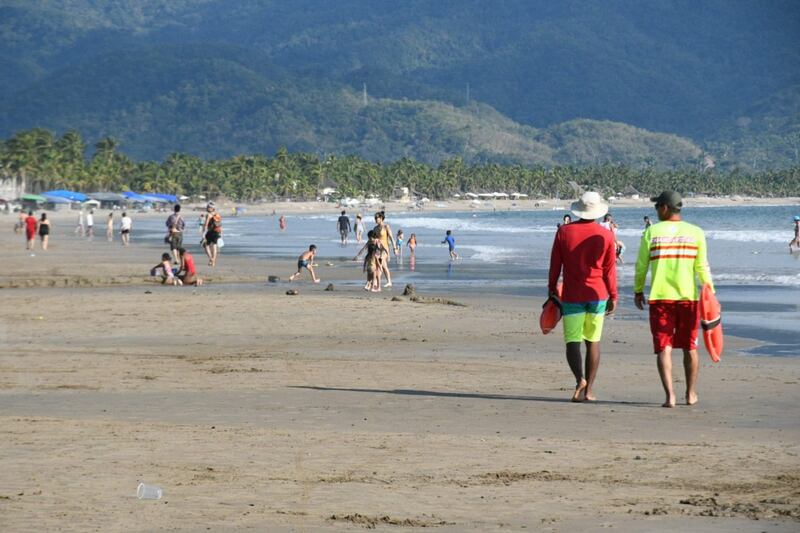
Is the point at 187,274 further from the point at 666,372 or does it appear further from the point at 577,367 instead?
the point at 666,372

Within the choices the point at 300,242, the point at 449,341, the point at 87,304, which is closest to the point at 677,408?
the point at 449,341

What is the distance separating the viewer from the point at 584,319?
1059 cm

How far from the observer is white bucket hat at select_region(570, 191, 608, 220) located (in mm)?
10633

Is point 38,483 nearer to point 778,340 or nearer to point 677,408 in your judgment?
point 677,408

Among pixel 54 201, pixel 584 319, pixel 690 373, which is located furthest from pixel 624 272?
pixel 54 201

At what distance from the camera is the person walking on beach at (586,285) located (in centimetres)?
1050

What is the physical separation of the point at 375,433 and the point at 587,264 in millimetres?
2507

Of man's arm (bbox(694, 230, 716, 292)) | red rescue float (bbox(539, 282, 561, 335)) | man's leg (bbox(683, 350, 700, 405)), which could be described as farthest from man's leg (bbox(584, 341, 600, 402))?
man's arm (bbox(694, 230, 716, 292))

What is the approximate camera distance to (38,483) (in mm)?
7156

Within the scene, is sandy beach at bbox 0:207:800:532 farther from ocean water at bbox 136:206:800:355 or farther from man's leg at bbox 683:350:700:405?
ocean water at bbox 136:206:800:355

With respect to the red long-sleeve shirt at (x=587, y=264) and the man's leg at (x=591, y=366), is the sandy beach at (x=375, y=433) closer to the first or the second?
the man's leg at (x=591, y=366)

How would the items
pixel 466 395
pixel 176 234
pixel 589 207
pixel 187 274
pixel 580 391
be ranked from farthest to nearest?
pixel 176 234, pixel 187 274, pixel 466 395, pixel 589 207, pixel 580 391

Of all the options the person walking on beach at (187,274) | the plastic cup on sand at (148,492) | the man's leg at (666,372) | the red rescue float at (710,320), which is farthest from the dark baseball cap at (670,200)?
the person walking on beach at (187,274)

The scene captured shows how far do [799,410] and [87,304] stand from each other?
13.4 m
